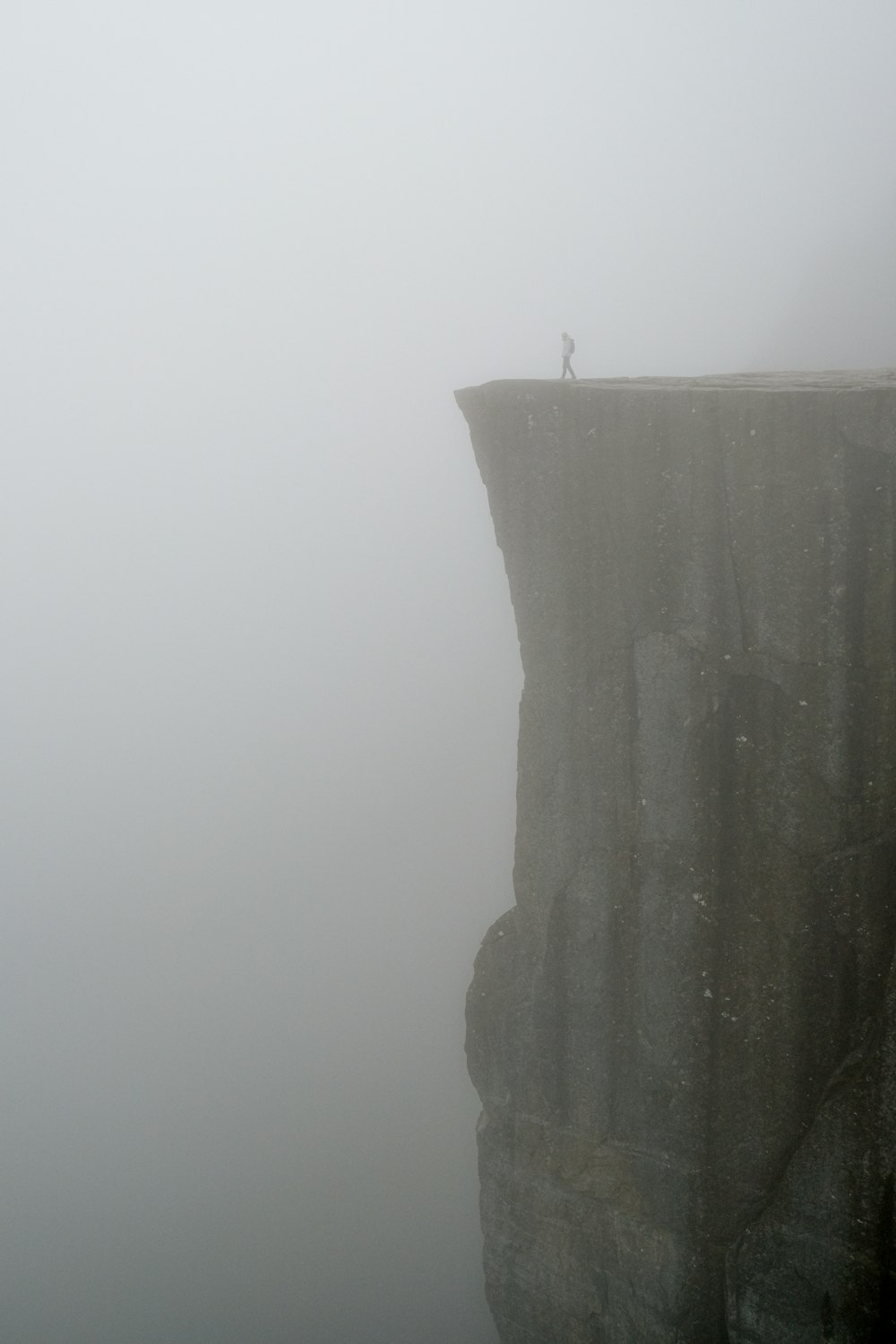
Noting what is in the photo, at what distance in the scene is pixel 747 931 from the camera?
14.1 ft

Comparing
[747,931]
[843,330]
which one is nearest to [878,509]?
[747,931]

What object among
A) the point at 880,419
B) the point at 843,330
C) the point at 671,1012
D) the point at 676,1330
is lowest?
the point at 676,1330

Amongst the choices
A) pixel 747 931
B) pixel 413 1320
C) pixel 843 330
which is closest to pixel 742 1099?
pixel 747 931

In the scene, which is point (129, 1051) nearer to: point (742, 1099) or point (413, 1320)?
point (413, 1320)

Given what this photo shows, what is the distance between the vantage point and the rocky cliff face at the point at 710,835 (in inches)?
157

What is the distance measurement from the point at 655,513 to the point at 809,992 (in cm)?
270

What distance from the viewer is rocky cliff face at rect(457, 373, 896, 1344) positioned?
3977 millimetres

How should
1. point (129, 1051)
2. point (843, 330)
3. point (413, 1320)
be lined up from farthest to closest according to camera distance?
point (843, 330) < point (129, 1051) < point (413, 1320)

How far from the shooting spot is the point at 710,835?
4301 mm

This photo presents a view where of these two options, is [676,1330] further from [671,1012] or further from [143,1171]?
[143,1171]

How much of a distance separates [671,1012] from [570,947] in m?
0.66

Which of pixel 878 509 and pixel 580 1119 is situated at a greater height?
pixel 878 509

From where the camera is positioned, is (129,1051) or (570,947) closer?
(570,947)

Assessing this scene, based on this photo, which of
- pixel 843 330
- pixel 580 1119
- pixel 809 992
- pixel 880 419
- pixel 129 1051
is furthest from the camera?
pixel 843 330
